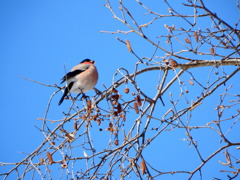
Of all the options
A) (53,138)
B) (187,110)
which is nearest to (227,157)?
(187,110)

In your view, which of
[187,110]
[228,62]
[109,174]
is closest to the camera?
[109,174]

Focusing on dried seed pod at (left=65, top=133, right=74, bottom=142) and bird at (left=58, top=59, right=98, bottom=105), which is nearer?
dried seed pod at (left=65, top=133, right=74, bottom=142)

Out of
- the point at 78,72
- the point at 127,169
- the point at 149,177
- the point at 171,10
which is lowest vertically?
the point at 149,177

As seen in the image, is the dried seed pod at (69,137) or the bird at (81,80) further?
the bird at (81,80)

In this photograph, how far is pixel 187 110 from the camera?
2.58 m

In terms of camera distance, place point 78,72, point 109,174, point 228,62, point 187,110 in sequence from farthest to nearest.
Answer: point 78,72 < point 228,62 < point 187,110 < point 109,174

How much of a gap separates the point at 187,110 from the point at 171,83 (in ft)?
1.50

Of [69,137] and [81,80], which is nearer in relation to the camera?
[69,137]

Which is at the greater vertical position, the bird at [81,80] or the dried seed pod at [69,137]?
the bird at [81,80]

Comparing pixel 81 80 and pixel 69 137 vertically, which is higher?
pixel 81 80

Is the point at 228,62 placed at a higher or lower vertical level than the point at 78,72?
lower

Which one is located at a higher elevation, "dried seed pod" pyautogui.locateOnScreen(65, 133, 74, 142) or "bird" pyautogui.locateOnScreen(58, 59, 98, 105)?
"bird" pyautogui.locateOnScreen(58, 59, 98, 105)

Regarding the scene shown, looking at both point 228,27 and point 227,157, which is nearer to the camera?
point 227,157

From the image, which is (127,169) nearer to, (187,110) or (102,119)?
(102,119)
